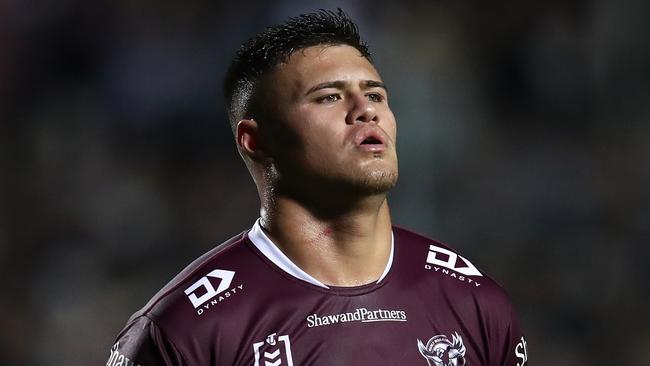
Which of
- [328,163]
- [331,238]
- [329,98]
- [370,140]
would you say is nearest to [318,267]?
[331,238]

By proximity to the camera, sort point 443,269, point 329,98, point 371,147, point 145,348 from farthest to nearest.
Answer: point 443,269 < point 329,98 < point 371,147 < point 145,348

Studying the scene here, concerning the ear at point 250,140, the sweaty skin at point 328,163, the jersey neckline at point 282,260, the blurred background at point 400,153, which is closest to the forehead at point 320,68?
the sweaty skin at point 328,163

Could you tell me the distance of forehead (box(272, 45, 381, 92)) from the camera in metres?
3.32

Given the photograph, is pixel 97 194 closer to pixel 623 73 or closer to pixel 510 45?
pixel 510 45

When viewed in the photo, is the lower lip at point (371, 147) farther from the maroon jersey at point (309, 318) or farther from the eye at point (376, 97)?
the maroon jersey at point (309, 318)

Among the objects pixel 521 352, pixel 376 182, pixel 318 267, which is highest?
pixel 376 182

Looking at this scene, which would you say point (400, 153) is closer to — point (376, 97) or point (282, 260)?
point (376, 97)

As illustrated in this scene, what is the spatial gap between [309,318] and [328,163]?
52 centimetres

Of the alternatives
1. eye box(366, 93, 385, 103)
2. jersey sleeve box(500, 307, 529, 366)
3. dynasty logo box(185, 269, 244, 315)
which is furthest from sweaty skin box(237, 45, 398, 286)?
jersey sleeve box(500, 307, 529, 366)

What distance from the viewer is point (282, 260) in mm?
3318

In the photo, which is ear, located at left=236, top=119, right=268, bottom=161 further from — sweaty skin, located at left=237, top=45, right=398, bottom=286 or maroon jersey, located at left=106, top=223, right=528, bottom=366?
maroon jersey, located at left=106, top=223, right=528, bottom=366

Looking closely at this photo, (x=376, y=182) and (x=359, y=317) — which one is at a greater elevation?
(x=376, y=182)

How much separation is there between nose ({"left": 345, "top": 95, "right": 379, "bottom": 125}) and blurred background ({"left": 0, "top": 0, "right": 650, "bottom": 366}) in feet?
11.9

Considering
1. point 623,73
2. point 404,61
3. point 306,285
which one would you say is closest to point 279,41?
point 306,285
